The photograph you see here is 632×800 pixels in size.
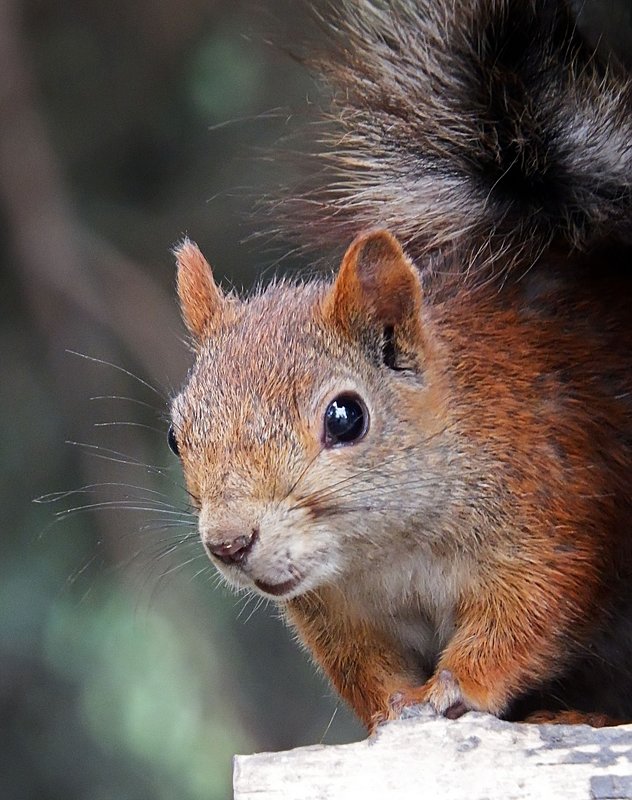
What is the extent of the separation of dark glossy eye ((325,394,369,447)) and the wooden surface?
1.16 ft

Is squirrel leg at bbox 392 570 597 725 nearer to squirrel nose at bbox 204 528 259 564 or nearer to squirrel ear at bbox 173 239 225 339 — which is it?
squirrel nose at bbox 204 528 259 564

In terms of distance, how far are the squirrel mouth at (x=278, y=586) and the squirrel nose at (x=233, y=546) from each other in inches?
2.4

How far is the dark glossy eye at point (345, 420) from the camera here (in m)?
1.43

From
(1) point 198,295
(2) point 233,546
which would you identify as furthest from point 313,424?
(1) point 198,295

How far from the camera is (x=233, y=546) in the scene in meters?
1.30

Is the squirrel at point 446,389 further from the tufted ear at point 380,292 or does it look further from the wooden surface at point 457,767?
the wooden surface at point 457,767

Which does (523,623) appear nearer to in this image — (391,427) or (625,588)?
(625,588)

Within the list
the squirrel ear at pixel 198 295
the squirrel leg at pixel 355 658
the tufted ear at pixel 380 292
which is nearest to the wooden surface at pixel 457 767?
the squirrel leg at pixel 355 658

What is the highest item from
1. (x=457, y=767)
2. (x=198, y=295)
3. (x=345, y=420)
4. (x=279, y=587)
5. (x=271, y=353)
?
(x=198, y=295)

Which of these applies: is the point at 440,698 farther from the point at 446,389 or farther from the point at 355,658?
the point at 446,389

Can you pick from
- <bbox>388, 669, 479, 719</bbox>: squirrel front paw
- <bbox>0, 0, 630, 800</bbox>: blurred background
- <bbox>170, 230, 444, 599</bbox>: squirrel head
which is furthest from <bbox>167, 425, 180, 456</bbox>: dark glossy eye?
<bbox>0, 0, 630, 800</bbox>: blurred background

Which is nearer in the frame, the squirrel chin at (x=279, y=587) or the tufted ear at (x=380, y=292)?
the squirrel chin at (x=279, y=587)

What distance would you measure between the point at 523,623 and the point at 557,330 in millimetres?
430

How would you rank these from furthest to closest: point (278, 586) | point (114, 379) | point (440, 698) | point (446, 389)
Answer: point (114, 379)
point (446, 389)
point (440, 698)
point (278, 586)
